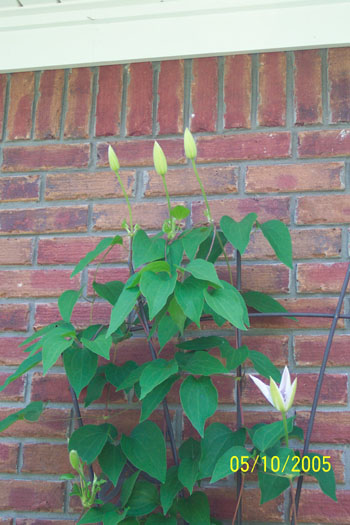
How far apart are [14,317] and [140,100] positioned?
0.72 meters

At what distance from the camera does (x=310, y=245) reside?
4.89 feet

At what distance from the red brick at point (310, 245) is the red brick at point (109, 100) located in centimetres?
54

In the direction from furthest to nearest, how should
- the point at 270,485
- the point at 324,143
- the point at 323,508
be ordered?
1. the point at 324,143
2. the point at 323,508
3. the point at 270,485

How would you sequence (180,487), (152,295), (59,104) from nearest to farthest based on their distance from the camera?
(152,295), (180,487), (59,104)

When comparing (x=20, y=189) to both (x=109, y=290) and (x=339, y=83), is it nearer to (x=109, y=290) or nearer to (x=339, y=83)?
(x=109, y=290)

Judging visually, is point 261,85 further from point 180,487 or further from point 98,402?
point 180,487

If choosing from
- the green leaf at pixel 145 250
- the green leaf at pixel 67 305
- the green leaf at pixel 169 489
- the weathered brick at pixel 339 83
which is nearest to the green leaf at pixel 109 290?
the green leaf at pixel 67 305

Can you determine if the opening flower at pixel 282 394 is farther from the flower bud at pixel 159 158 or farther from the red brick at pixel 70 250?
the red brick at pixel 70 250

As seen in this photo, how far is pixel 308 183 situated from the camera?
1.53 metres

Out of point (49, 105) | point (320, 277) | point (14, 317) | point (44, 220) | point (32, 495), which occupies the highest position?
point (49, 105)

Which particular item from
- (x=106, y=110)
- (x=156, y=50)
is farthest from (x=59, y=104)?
(x=156, y=50)

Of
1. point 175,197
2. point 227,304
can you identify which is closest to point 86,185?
point 175,197

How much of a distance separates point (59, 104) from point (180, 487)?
1.15 m

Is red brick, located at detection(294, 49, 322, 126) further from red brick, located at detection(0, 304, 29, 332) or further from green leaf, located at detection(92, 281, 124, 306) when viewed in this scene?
red brick, located at detection(0, 304, 29, 332)
